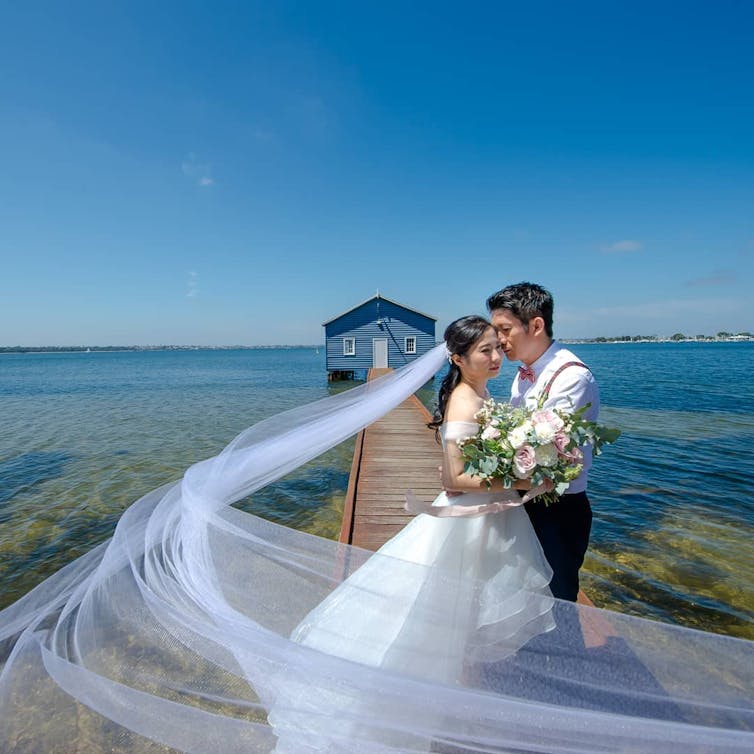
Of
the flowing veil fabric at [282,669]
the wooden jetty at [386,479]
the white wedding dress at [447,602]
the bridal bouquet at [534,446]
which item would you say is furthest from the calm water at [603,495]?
the bridal bouquet at [534,446]

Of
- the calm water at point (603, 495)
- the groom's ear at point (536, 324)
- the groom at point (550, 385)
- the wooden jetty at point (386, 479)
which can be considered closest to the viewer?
the groom at point (550, 385)

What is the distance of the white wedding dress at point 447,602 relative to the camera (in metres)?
2.22

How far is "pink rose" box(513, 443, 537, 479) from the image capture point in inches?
86.8

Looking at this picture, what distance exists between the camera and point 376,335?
105ft

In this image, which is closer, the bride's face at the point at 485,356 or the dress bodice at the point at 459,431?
the dress bodice at the point at 459,431

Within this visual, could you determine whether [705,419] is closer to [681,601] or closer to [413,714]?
[681,601]

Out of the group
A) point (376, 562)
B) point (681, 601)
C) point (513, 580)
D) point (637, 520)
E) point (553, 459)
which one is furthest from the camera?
point (637, 520)

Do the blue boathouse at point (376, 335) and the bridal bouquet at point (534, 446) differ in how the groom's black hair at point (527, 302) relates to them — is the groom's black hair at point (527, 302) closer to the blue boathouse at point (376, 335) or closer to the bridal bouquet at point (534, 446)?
the bridal bouquet at point (534, 446)

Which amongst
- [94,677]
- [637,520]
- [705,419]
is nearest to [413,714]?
A: [94,677]

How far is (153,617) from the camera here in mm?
2488

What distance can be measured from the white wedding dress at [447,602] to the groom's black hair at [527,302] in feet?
2.46

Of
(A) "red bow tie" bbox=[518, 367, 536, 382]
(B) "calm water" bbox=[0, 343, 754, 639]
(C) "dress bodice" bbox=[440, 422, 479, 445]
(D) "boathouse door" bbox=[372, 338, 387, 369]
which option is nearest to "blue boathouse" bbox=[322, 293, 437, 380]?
(D) "boathouse door" bbox=[372, 338, 387, 369]

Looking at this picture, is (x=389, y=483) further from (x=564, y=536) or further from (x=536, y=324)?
(x=536, y=324)

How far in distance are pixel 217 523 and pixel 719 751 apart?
269 cm
